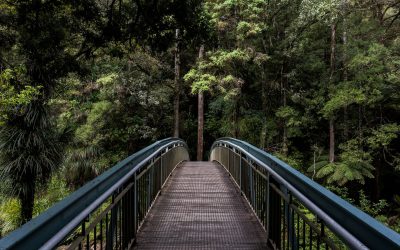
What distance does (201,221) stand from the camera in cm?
612

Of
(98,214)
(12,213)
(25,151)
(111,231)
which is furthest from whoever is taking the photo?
(12,213)

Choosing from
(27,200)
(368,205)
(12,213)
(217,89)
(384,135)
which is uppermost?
(217,89)

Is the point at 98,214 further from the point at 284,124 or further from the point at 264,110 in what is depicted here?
the point at 264,110

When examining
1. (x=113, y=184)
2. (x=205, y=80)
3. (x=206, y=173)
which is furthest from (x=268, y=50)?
(x=113, y=184)

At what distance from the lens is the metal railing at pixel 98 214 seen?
6.46 ft

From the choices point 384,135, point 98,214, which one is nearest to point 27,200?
point 98,214

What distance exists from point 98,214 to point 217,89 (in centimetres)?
1809

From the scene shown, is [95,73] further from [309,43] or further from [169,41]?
[169,41]

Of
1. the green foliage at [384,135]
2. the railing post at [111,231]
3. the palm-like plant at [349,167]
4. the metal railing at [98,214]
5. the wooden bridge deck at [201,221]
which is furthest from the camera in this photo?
the green foliage at [384,135]

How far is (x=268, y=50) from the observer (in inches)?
860

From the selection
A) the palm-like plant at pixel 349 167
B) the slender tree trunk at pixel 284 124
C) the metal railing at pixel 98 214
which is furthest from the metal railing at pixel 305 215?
the slender tree trunk at pixel 284 124

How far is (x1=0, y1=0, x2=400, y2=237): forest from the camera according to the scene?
9141 millimetres

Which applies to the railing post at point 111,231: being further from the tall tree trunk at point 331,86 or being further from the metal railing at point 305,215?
the tall tree trunk at point 331,86

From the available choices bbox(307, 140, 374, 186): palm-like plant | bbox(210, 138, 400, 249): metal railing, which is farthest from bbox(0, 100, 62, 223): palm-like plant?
bbox(307, 140, 374, 186): palm-like plant
